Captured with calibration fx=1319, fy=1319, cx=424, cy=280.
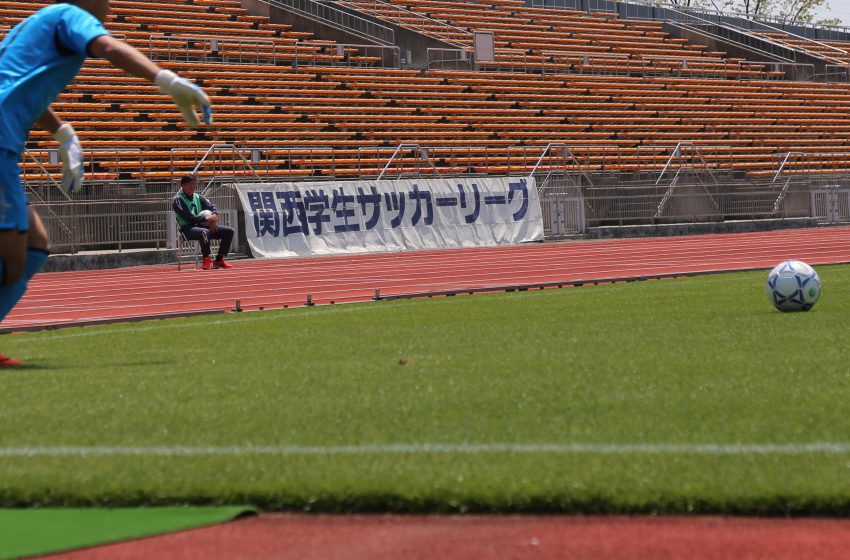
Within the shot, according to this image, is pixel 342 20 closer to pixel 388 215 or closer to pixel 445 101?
pixel 445 101

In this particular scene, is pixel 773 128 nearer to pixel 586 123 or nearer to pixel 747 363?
pixel 586 123

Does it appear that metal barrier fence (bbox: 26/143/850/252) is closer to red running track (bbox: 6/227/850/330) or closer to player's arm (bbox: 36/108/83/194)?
red running track (bbox: 6/227/850/330)

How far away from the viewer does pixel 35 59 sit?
247 inches

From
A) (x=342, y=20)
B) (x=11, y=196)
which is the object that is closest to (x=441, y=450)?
(x=11, y=196)

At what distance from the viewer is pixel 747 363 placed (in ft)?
21.0

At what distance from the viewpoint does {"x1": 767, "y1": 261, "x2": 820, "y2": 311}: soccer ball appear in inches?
376

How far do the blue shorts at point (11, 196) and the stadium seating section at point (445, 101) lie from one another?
1836 cm

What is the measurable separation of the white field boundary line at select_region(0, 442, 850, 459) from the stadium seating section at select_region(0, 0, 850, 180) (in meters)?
20.4

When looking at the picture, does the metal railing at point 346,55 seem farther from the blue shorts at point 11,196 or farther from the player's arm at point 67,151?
the blue shorts at point 11,196

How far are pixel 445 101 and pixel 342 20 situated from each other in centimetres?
508

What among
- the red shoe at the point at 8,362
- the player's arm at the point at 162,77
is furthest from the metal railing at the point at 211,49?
the player's arm at the point at 162,77

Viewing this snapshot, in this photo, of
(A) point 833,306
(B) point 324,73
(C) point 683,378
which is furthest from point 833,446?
(B) point 324,73

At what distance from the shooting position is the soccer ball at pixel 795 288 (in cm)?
955

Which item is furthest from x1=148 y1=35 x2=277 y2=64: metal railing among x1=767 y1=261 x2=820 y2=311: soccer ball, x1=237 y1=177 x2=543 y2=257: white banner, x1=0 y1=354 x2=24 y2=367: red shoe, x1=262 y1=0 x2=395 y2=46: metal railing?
x1=0 y1=354 x2=24 y2=367: red shoe
